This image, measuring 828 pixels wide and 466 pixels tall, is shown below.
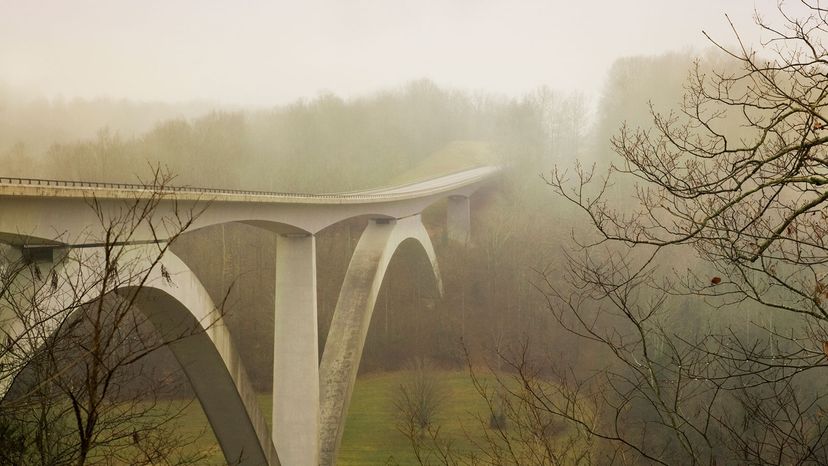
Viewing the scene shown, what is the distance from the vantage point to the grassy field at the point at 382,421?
1014 inches

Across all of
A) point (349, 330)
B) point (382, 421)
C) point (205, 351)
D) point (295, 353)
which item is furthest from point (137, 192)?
point (382, 421)

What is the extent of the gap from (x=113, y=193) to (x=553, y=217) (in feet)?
127

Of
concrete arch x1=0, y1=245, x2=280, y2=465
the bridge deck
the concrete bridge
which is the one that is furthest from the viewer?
concrete arch x1=0, y1=245, x2=280, y2=465

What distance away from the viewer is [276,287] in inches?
792

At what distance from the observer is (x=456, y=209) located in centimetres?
4897

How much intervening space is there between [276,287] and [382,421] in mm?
11816

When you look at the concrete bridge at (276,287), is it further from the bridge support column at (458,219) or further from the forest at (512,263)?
the bridge support column at (458,219)

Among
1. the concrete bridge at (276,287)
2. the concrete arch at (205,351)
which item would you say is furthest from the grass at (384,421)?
the concrete arch at (205,351)

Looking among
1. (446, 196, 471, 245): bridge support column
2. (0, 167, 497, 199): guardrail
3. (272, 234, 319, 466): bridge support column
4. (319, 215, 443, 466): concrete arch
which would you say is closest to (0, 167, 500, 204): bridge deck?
(0, 167, 497, 199): guardrail

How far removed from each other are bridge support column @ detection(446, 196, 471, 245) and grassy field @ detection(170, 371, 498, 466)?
15.4 meters

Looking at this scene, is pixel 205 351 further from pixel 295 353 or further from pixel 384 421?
pixel 384 421

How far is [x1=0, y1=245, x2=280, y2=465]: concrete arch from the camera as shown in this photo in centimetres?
Answer: 1298

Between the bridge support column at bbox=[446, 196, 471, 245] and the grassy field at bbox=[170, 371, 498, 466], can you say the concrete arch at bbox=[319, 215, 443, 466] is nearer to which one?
the grassy field at bbox=[170, 371, 498, 466]

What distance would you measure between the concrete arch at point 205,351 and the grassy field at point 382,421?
153 inches
